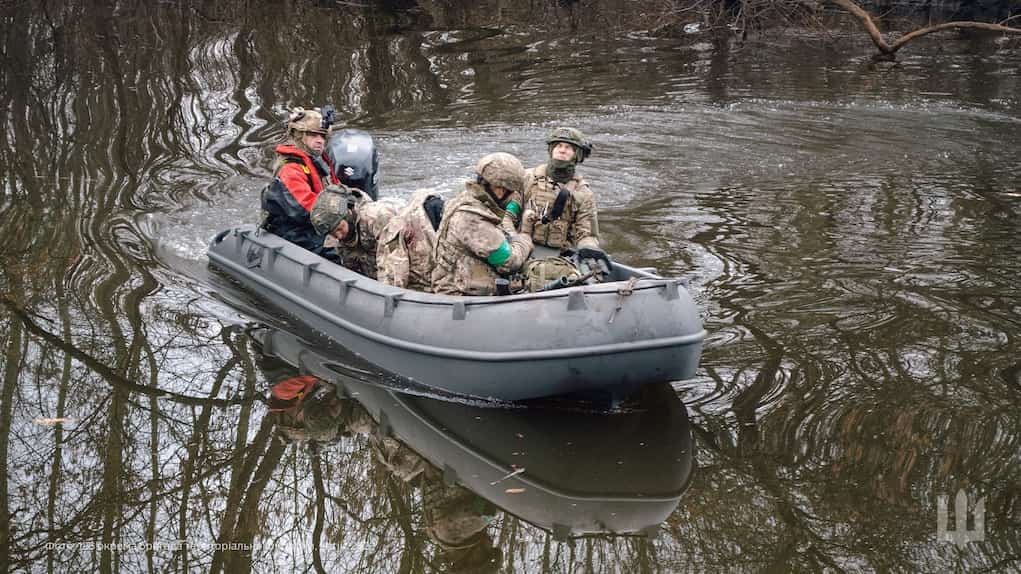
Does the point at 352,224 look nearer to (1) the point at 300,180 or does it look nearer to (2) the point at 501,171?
(1) the point at 300,180

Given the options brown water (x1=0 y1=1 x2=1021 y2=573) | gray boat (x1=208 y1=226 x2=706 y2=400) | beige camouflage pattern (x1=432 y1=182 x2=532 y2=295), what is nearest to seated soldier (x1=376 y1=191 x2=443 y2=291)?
gray boat (x1=208 y1=226 x2=706 y2=400)

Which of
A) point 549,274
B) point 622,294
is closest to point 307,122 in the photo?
point 549,274

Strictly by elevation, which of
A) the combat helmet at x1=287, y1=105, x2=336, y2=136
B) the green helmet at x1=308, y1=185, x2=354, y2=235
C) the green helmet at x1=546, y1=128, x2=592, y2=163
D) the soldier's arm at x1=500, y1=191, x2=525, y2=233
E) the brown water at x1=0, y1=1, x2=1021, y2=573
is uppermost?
the combat helmet at x1=287, y1=105, x2=336, y2=136

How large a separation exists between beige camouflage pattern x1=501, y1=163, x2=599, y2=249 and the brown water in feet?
3.48

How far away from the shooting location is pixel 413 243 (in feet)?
22.2

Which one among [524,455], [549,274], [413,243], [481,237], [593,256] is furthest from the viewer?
[413,243]

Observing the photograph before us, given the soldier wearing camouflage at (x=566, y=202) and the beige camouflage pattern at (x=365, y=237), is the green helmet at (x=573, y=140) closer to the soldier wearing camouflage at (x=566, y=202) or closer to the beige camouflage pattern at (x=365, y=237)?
the soldier wearing camouflage at (x=566, y=202)

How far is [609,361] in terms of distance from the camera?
19.0 ft

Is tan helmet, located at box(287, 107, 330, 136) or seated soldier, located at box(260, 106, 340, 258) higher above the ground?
tan helmet, located at box(287, 107, 330, 136)

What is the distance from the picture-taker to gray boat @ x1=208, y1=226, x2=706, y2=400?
5.73 metres

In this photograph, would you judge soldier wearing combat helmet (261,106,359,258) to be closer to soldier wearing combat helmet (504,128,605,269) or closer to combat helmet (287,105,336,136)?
combat helmet (287,105,336,136)

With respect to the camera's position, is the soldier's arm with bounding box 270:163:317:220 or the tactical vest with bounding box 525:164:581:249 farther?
the soldier's arm with bounding box 270:163:317:220

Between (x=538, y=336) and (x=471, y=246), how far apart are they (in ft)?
2.24

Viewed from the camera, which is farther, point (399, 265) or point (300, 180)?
point (300, 180)
